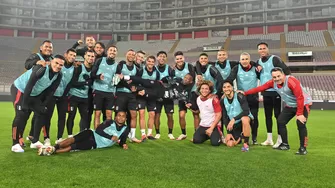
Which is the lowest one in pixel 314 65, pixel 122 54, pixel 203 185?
pixel 203 185

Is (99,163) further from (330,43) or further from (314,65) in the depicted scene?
(330,43)

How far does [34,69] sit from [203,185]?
3684mm

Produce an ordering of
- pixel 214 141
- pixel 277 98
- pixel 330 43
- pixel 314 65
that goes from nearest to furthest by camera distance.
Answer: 1. pixel 214 141
2. pixel 277 98
3. pixel 314 65
4. pixel 330 43

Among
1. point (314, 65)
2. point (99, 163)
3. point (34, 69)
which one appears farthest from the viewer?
point (314, 65)

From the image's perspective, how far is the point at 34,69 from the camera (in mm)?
4691

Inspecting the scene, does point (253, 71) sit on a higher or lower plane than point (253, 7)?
lower

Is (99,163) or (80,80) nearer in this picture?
(99,163)

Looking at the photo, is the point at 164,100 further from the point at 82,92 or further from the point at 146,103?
the point at 82,92

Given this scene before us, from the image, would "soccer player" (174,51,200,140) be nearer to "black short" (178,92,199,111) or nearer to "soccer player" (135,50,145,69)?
"black short" (178,92,199,111)

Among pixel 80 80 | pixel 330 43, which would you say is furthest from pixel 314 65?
pixel 80 80

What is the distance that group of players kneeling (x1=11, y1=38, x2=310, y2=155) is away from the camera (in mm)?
4883

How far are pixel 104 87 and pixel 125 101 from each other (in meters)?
0.61

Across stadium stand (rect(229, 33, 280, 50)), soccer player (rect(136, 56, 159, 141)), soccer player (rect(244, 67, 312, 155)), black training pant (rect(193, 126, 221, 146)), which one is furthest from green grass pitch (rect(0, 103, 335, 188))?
stadium stand (rect(229, 33, 280, 50))

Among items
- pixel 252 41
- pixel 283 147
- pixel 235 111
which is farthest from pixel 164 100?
pixel 252 41
